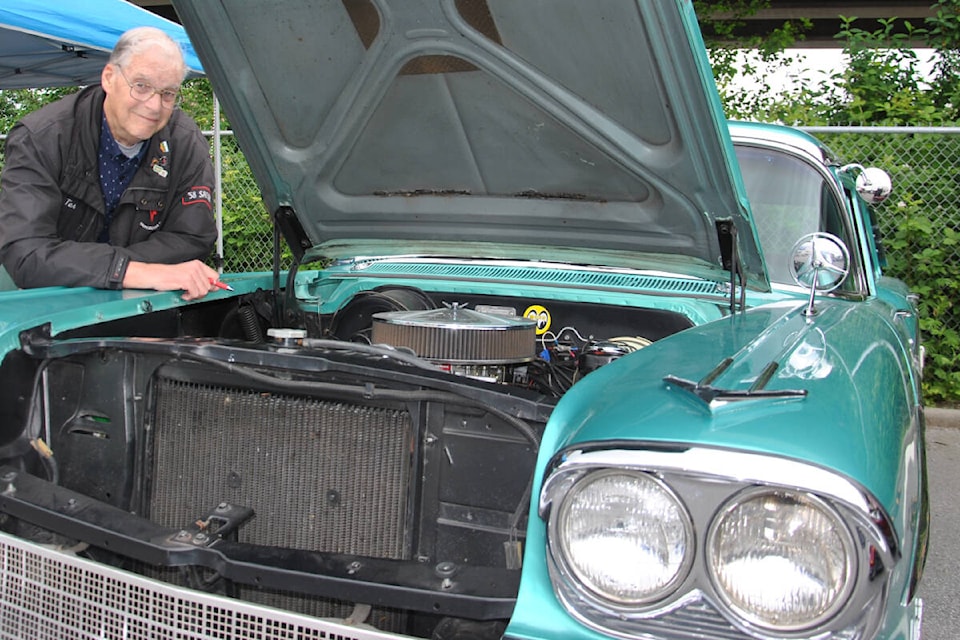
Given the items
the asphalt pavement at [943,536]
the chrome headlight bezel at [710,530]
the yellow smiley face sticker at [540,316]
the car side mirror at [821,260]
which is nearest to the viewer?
the chrome headlight bezel at [710,530]

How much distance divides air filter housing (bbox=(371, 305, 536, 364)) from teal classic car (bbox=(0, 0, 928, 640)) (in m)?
0.01

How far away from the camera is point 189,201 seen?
304cm

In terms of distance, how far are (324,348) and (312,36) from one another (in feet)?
3.52

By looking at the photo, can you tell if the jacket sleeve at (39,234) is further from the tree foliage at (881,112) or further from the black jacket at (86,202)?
the tree foliage at (881,112)

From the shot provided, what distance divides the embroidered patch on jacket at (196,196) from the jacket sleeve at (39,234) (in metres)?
0.41

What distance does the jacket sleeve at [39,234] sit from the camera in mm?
2436

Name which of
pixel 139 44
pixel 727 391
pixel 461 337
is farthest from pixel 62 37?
pixel 727 391

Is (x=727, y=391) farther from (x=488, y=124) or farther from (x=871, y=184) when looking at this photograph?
(x=871, y=184)

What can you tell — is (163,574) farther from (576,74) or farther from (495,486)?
(576,74)

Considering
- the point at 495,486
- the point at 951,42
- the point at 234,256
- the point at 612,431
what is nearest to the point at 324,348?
the point at 495,486

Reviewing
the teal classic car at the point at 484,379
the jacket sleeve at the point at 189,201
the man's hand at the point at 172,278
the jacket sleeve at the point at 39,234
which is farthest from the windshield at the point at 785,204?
the jacket sleeve at the point at 39,234

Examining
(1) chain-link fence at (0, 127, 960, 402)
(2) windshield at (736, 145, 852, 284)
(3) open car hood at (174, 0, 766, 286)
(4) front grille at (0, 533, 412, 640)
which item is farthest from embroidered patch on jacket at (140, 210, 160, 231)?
(1) chain-link fence at (0, 127, 960, 402)

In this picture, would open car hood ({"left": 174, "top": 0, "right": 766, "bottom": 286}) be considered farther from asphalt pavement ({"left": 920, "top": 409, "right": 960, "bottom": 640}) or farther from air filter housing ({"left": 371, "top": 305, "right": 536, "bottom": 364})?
asphalt pavement ({"left": 920, "top": 409, "right": 960, "bottom": 640})

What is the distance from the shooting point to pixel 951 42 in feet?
22.9
